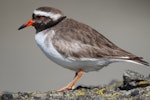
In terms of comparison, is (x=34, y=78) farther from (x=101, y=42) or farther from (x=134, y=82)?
(x=134, y=82)

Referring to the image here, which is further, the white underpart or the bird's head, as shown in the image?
the bird's head

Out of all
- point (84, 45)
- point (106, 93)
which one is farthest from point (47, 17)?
point (106, 93)

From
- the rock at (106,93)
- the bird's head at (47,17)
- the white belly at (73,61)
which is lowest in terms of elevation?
the rock at (106,93)

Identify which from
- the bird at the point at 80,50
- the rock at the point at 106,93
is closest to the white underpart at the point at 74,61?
the bird at the point at 80,50

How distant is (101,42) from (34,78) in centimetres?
292

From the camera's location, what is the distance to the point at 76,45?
8.98 metres

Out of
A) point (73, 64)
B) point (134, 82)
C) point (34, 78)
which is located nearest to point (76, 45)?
point (73, 64)

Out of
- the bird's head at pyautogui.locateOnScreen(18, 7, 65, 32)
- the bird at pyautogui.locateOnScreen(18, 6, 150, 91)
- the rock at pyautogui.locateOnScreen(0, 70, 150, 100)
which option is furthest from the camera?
the bird's head at pyautogui.locateOnScreen(18, 7, 65, 32)

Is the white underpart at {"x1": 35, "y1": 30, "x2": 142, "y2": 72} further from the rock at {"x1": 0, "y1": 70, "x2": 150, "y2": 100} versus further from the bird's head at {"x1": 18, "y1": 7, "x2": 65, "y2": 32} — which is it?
the bird's head at {"x1": 18, "y1": 7, "x2": 65, "y2": 32}

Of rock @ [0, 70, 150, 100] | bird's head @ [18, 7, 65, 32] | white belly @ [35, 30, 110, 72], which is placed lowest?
rock @ [0, 70, 150, 100]

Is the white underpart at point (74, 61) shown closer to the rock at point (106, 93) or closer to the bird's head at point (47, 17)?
the rock at point (106, 93)

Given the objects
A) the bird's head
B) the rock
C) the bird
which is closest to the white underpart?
the bird

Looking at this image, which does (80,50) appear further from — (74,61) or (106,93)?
(106,93)

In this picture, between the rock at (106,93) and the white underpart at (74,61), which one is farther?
the white underpart at (74,61)
